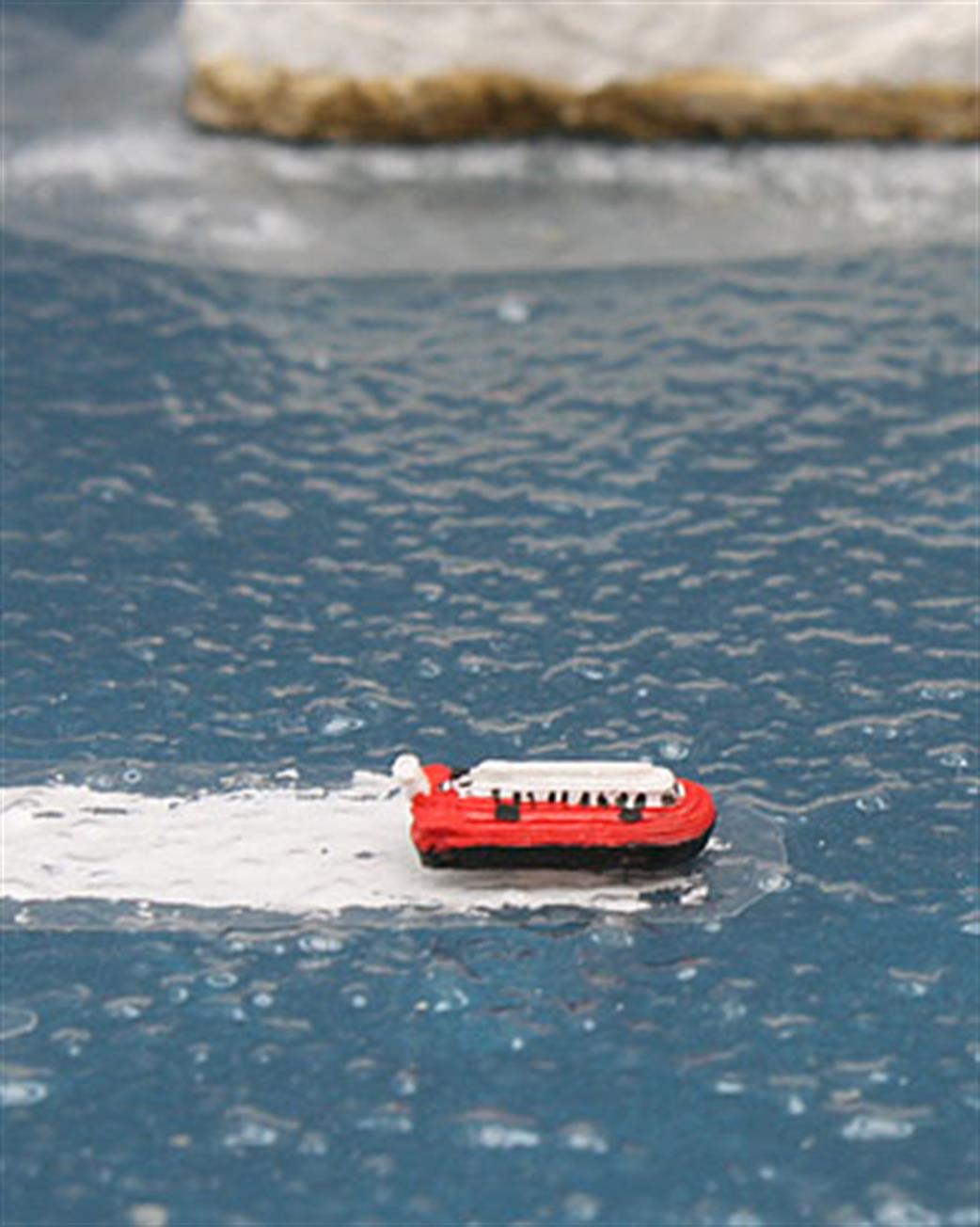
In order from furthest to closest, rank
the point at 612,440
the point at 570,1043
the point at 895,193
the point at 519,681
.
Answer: the point at 895,193
the point at 612,440
the point at 519,681
the point at 570,1043

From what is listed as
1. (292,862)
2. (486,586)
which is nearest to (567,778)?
(292,862)

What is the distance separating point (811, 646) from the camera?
161 inches

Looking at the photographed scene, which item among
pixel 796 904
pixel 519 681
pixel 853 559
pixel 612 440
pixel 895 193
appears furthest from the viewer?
pixel 895 193

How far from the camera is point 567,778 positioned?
3.53 metres

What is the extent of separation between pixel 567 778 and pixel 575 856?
0.36 feet

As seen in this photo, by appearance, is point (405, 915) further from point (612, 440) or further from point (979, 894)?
point (612, 440)

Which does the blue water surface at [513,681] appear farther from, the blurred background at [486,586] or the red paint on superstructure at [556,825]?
the red paint on superstructure at [556,825]

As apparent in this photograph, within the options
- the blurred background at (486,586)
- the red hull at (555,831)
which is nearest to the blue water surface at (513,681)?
the blurred background at (486,586)

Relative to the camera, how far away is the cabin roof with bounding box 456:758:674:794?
351cm

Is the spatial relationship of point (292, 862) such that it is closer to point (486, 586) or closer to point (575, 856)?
point (575, 856)

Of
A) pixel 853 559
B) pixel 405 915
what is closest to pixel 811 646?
pixel 853 559

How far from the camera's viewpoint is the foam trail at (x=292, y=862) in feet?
11.7

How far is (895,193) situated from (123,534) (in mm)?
1932

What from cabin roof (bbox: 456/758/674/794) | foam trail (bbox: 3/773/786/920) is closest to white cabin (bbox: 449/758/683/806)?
cabin roof (bbox: 456/758/674/794)
